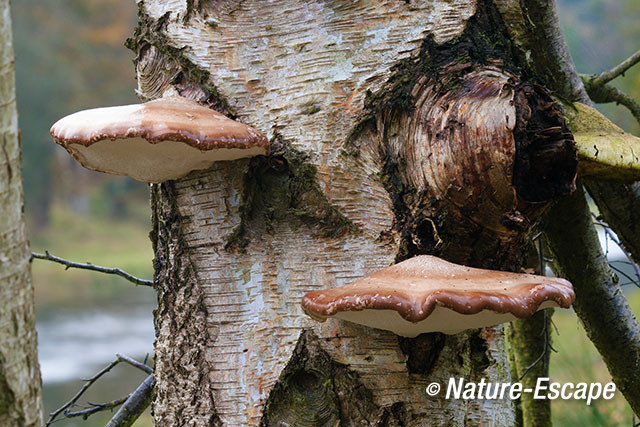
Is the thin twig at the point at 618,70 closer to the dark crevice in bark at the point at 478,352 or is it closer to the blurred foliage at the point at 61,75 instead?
the dark crevice in bark at the point at 478,352

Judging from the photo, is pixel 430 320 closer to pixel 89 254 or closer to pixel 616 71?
pixel 616 71

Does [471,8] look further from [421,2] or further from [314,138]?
[314,138]

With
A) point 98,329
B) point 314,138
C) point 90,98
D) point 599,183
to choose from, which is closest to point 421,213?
point 314,138

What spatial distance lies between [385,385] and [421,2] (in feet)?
3.10

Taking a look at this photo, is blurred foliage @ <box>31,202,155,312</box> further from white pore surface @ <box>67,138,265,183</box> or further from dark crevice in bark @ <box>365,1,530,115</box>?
dark crevice in bark @ <box>365,1,530,115</box>

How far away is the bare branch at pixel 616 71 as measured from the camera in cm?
235

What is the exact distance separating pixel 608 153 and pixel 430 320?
749 millimetres

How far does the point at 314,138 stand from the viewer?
1436 millimetres

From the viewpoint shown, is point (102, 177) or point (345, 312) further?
point (102, 177)

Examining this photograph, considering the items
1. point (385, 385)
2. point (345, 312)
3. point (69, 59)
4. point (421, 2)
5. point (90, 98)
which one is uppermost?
point (69, 59)

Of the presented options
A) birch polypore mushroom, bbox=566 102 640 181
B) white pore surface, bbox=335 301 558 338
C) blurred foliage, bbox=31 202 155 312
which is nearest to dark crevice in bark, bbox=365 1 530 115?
birch polypore mushroom, bbox=566 102 640 181

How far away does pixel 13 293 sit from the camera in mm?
958

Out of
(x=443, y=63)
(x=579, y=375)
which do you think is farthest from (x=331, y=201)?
(x=579, y=375)

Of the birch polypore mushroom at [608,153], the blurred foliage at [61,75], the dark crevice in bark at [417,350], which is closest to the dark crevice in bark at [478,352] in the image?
the dark crevice in bark at [417,350]
